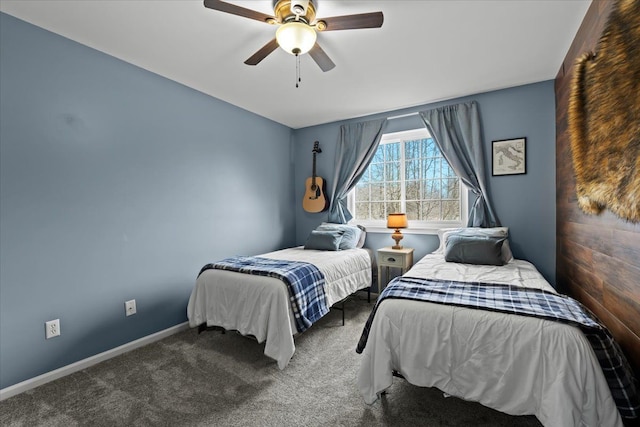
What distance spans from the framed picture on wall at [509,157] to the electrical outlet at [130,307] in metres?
3.81

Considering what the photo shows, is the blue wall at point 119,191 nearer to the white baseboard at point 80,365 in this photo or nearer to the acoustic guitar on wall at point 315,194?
the white baseboard at point 80,365

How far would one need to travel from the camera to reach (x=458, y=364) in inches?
58.4

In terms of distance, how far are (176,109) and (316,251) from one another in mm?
2141

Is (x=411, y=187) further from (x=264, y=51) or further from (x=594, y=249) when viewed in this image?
(x=264, y=51)

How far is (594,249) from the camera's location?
1.90 metres

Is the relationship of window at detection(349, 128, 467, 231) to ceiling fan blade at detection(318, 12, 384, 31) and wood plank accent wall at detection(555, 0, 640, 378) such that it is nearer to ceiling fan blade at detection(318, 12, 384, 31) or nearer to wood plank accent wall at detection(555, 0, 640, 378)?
wood plank accent wall at detection(555, 0, 640, 378)

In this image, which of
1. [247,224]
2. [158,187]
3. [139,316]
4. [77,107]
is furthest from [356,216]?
[77,107]

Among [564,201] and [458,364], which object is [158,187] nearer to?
[458,364]

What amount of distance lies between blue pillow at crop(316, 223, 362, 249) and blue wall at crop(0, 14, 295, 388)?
1.31 m

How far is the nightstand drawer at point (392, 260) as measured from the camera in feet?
10.8

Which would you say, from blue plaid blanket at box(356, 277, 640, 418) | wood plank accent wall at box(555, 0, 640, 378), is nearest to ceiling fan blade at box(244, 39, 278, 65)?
blue plaid blanket at box(356, 277, 640, 418)

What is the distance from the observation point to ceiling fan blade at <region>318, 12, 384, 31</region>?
163 cm

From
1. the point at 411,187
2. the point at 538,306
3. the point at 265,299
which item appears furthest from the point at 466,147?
the point at 265,299

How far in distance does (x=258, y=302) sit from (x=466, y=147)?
9.10 feet
